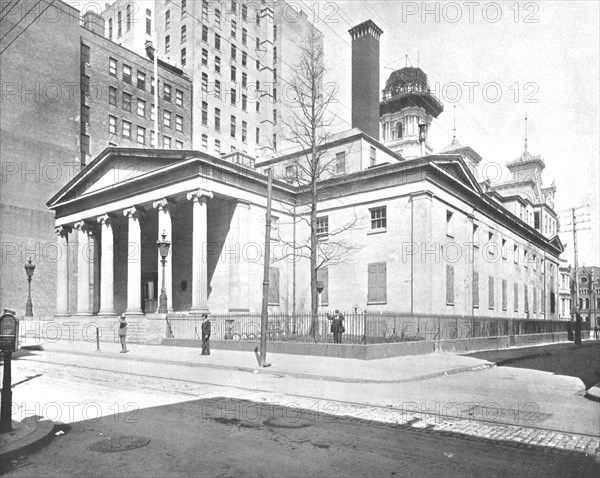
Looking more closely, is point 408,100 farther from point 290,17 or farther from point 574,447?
point 574,447

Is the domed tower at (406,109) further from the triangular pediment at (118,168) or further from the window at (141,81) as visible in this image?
the triangular pediment at (118,168)

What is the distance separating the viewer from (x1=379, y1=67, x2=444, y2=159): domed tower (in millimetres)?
70312

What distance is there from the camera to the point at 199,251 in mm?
28281

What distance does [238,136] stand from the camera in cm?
6456

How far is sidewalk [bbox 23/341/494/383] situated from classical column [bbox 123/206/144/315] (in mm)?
7375

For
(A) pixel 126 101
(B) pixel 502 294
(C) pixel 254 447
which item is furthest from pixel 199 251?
(A) pixel 126 101

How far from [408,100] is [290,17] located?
2084 cm

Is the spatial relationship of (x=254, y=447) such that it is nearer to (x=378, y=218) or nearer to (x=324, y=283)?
(x=378, y=218)

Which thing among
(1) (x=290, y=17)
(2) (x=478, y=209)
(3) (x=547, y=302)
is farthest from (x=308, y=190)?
(1) (x=290, y=17)

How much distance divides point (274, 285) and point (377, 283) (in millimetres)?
6825

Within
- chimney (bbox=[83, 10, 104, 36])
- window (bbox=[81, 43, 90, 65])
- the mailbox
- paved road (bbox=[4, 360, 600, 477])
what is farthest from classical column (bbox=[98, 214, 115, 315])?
chimney (bbox=[83, 10, 104, 36])

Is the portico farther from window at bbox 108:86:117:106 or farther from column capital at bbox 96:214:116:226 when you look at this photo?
window at bbox 108:86:117:106

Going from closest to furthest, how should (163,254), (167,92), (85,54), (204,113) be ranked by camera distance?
1. (163,254)
2. (85,54)
3. (167,92)
4. (204,113)

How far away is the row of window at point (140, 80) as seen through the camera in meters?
52.3
